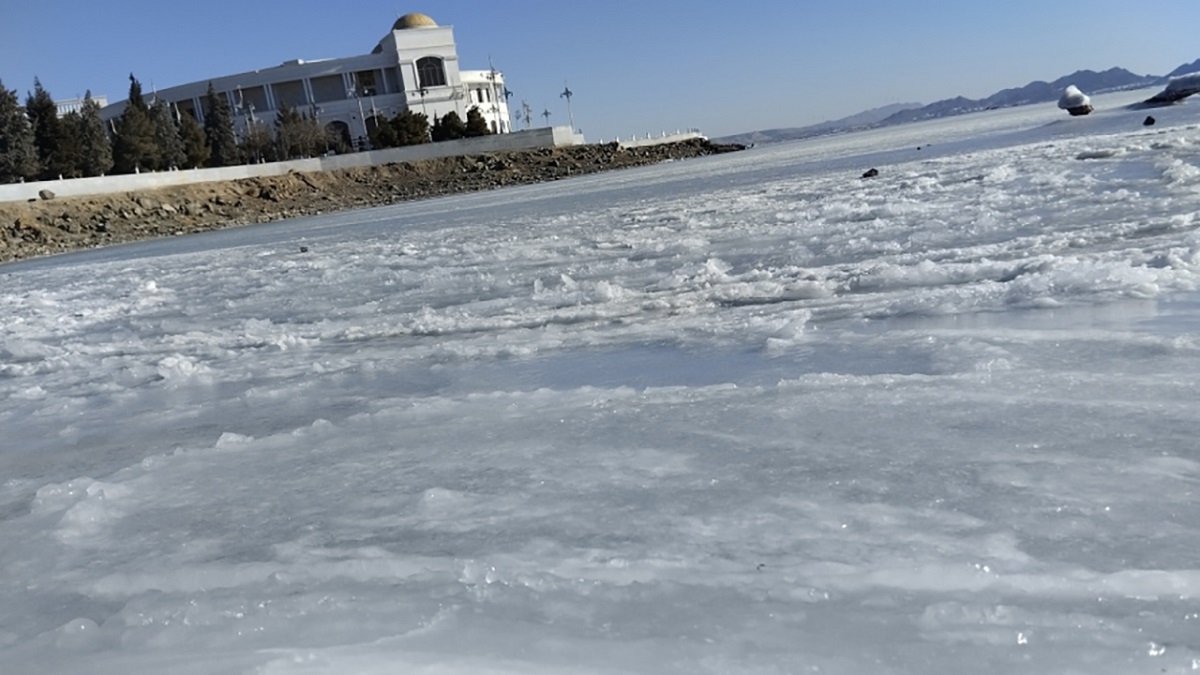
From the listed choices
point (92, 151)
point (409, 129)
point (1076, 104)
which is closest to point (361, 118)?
point (409, 129)

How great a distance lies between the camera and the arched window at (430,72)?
78.4m

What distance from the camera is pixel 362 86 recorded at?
7862 centimetres

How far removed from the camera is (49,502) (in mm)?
3783

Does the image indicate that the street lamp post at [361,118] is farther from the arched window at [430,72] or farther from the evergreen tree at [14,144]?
the evergreen tree at [14,144]

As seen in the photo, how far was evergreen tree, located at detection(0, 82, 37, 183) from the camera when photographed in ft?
150

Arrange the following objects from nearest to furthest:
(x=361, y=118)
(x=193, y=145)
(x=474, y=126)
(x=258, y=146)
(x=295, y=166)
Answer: (x=295, y=166) < (x=193, y=145) < (x=258, y=146) < (x=474, y=126) < (x=361, y=118)

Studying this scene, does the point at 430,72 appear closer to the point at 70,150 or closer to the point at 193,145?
the point at 193,145

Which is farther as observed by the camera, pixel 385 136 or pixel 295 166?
pixel 385 136

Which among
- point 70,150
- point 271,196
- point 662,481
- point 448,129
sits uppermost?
point 70,150

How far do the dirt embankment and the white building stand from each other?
16.9 metres

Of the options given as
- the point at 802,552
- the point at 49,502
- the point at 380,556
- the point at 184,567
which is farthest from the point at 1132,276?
the point at 49,502

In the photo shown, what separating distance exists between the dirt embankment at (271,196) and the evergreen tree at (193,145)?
8277 millimetres

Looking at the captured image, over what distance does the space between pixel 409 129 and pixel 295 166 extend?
441 inches

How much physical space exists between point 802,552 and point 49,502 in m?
2.90
